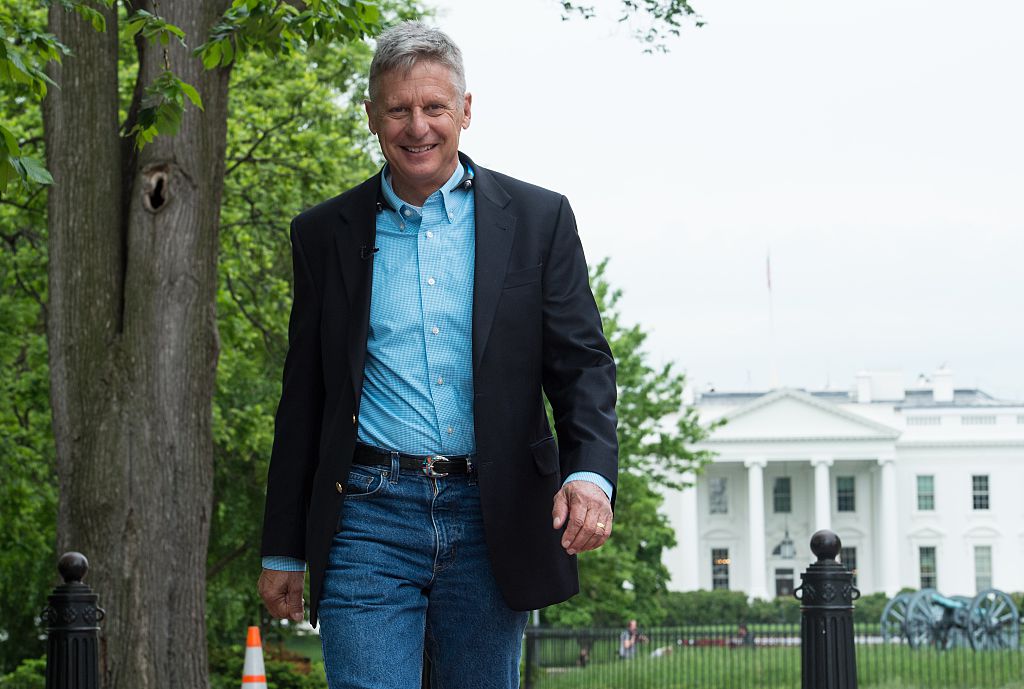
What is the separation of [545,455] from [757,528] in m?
79.4

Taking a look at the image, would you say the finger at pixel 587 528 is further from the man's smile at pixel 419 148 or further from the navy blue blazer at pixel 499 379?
the man's smile at pixel 419 148

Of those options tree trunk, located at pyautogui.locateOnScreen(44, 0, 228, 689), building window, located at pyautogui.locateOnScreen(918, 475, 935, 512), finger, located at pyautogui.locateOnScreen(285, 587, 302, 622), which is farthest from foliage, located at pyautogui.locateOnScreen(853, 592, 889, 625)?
finger, located at pyautogui.locateOnScreen(285, 587, 302, 622)

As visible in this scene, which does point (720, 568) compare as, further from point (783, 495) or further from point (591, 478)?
point (591, 478)

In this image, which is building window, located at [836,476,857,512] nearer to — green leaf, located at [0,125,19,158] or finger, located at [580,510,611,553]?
green leaf, located at [0,125,19,158]

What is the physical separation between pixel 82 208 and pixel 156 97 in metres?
1.71

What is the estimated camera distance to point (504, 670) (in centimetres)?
327

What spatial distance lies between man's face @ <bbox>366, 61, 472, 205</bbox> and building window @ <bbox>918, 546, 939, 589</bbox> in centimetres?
8264

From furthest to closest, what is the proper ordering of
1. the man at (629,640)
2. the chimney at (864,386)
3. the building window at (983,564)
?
the chimney at (864,386), the building window at (983,564), the man at (629,640)

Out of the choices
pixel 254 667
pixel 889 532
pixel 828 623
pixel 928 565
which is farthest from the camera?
pixel 928 565

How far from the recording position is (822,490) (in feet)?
266

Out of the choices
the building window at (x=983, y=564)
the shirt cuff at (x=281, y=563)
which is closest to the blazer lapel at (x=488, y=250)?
the shirt cuff at (x=281, y=563)

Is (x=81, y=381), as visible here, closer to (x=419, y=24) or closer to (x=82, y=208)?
(x=82, y=208)

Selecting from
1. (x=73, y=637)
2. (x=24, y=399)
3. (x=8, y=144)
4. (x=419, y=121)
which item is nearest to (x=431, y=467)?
(x=419, y=121)

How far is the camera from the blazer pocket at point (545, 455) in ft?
10.5
